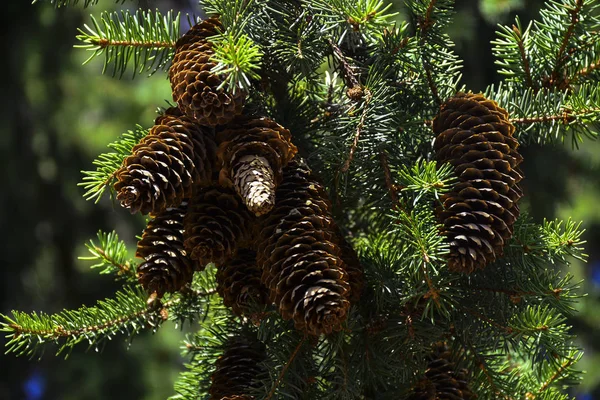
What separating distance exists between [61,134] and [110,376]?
1.72m

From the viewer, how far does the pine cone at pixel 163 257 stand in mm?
1127

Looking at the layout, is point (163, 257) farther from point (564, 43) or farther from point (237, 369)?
point (564, 43)

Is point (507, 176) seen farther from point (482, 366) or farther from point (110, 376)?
point (110, 376)

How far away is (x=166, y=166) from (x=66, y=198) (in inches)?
182

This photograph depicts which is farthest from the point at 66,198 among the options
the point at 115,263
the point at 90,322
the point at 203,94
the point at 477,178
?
the point at 477,178

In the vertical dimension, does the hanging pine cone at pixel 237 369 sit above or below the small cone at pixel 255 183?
below

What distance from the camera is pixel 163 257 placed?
1.13 meters

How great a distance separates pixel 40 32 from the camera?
16.3ft

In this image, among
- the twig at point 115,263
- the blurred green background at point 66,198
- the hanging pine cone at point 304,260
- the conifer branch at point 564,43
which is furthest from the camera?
the blurred green background at point 66,198

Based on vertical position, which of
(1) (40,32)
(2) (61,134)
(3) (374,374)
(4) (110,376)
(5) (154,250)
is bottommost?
(3) (374,374)

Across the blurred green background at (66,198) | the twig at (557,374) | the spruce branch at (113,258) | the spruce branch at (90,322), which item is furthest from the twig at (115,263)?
the blurred green background at (66,198)

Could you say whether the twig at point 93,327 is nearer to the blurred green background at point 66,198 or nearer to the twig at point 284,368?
the twig at point 284,368

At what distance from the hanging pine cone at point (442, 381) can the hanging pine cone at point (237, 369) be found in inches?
9.9

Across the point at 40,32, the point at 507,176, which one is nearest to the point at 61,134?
the point at 40,32
